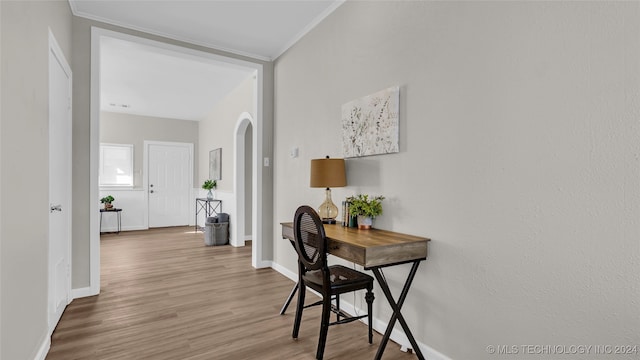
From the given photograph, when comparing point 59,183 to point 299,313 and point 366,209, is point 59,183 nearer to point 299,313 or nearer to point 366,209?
point 299,313

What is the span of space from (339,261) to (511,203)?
165 cm

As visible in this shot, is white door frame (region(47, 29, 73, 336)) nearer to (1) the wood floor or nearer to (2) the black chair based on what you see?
(1) the wood floor

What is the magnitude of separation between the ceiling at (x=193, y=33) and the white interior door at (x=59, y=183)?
2.62 feet

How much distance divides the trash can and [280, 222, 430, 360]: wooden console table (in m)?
3.86

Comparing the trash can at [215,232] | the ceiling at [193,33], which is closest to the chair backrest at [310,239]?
the ceiling at [193,33]

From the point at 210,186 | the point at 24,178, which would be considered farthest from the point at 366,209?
the point at 210,186

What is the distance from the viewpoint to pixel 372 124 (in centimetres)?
255

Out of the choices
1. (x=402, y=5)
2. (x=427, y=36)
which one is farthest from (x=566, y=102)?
(x=402, y=5)

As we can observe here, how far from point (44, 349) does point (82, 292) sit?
3.96 ft

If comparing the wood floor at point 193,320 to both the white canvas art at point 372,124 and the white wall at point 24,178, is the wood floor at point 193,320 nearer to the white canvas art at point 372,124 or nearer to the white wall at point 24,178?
the white wall at point 24,178

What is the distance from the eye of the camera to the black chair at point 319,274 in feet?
6.75

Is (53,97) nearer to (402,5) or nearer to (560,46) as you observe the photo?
(402,5)

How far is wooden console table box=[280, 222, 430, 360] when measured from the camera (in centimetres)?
192

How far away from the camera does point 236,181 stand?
564cm
